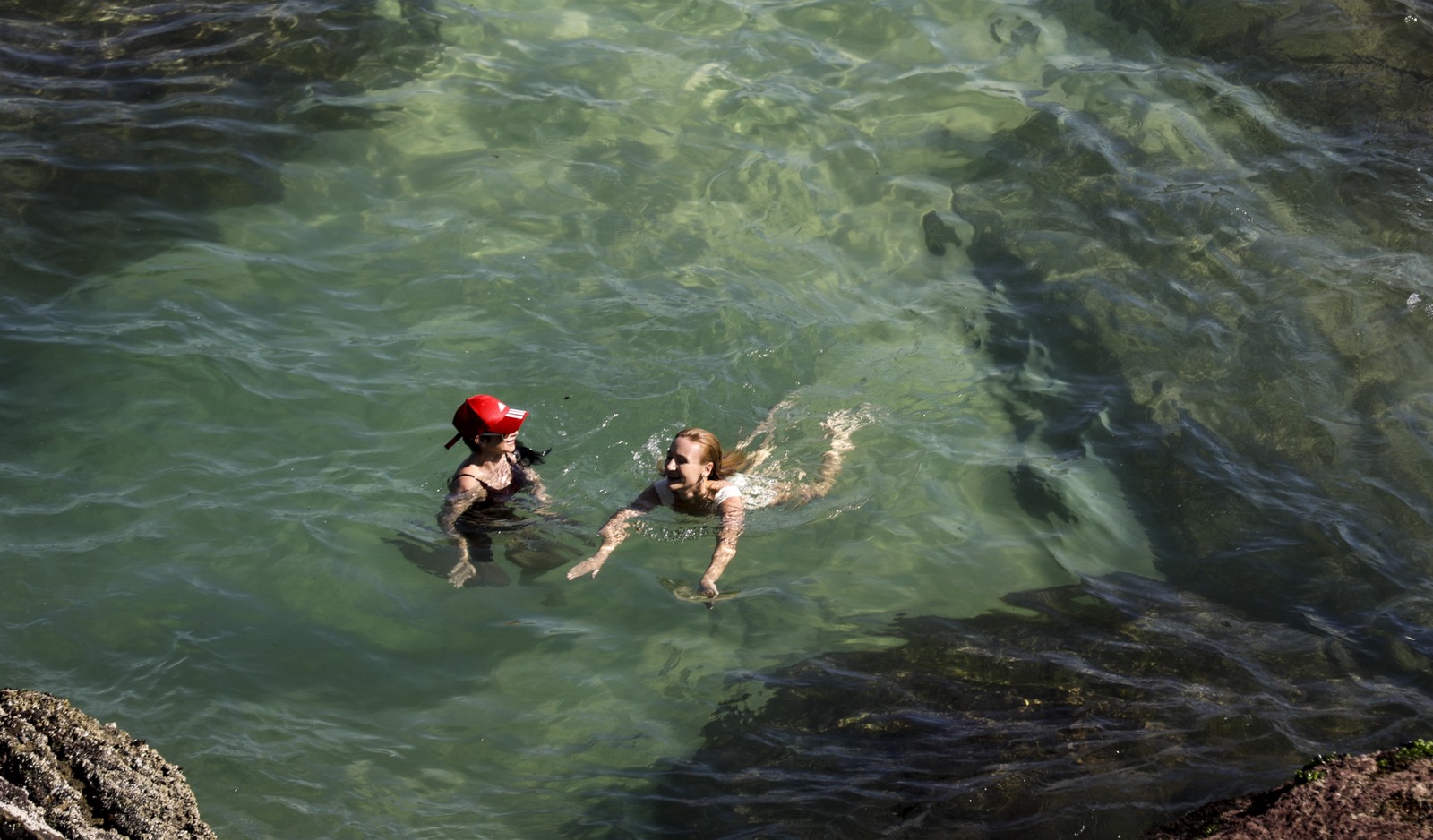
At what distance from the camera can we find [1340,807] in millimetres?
4277

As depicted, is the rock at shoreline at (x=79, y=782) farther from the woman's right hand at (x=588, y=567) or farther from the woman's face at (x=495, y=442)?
the woman's face at (x=495, y=442)

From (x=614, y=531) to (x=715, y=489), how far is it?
0.70 meters

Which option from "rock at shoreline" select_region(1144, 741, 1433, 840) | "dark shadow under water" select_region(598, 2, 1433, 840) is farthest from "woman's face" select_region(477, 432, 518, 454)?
"rock at shoreline" select_region(1144, 741, 1433, 840)

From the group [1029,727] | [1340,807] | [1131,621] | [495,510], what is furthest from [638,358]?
[1340,807]

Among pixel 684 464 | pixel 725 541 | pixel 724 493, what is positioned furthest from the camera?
pixel 724 493

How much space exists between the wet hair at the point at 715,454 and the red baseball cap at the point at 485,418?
0.96 m

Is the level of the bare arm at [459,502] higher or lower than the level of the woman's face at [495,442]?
lower

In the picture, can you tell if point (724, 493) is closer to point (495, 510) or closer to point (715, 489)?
point (715, 489)

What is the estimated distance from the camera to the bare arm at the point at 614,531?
6.36 m

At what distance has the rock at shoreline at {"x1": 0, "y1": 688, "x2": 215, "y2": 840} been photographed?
3.70 metres

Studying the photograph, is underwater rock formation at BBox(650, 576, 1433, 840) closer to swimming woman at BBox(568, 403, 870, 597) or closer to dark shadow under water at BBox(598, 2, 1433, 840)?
dark shadow under water at BBox(598, 2, 1433, 840)

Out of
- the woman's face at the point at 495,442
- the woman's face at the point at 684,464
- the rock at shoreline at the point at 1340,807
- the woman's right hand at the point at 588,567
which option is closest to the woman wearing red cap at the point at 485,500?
the woman's face at the point at 495,442

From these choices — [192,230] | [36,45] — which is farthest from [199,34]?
[192,230]

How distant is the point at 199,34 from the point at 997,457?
354 inches
